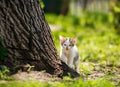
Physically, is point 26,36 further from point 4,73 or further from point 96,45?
point 96,45

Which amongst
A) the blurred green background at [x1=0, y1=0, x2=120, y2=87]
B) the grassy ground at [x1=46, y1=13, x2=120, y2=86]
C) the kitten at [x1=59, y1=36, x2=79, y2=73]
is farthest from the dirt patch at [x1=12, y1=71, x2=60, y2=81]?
the kitten at [x1=59, y1=36, x2=79, y2=73]

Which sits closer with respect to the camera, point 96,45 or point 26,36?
point 26,36

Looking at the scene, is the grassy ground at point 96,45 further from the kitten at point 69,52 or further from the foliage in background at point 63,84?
the foliage in background at point 63,84

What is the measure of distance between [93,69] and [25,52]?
2249 millimetres

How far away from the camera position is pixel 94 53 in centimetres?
1358

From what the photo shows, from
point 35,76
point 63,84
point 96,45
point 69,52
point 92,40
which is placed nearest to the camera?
A: point 63,84

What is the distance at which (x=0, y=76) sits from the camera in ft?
26.6

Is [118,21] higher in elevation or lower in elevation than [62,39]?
lower

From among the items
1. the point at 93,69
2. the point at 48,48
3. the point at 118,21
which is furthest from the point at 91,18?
the point at 48,48

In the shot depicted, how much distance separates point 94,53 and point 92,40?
10.6ft

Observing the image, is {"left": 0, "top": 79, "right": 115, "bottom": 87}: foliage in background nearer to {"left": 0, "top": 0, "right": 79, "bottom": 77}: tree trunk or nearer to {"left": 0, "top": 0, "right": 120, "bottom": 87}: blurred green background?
{"left": 0, "top": 0, "right": 120, "bottom": 87}: blurred green background

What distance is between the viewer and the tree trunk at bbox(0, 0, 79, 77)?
27.0 ft

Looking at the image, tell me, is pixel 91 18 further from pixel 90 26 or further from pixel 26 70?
pixel 26 70

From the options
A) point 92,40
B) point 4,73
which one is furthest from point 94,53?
point 4,73
